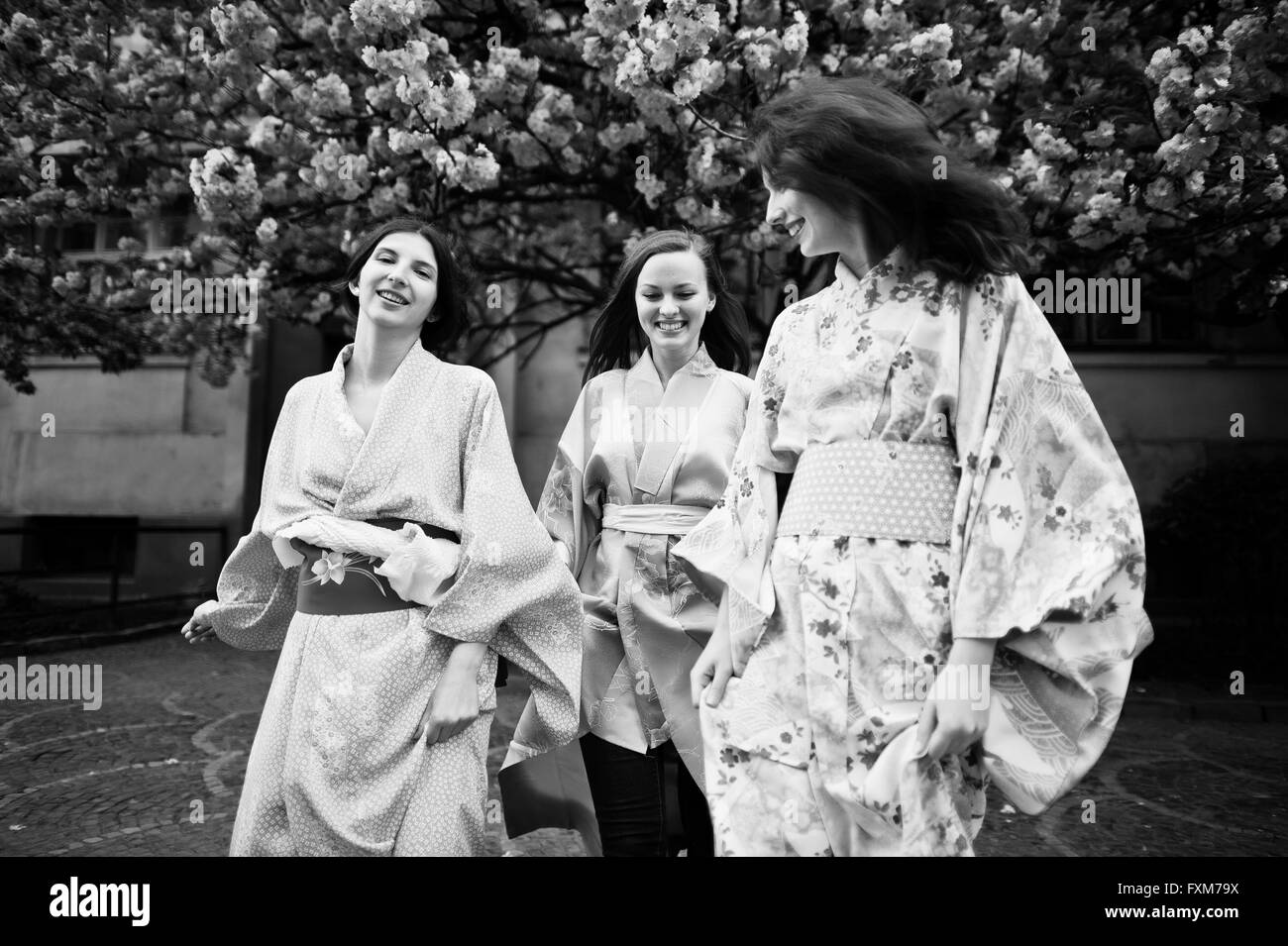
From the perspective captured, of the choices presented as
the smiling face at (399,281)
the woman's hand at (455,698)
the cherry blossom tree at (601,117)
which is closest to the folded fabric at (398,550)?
the woman's hand at (455,698)

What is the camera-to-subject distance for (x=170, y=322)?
7.91 metres

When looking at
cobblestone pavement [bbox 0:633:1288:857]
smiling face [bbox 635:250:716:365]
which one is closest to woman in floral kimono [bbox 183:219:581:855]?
smiling face [bbox 635:250:716:365]

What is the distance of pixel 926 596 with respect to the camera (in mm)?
1716

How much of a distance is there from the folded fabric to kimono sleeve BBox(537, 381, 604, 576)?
80 centimetres

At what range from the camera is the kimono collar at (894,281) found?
1.83 metres

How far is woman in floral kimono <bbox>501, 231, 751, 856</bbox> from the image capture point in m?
2.75

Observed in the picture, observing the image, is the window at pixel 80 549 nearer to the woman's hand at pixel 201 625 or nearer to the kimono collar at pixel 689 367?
the woman's hand at pixel 201 625

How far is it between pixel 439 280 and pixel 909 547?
4.66 feet

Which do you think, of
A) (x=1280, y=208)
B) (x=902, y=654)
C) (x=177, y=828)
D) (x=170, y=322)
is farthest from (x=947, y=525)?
(x=170, y=322)

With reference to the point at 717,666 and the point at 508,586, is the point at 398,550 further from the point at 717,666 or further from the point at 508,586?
the point at 717,666

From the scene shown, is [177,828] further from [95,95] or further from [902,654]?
[95,95]

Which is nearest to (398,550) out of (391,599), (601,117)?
(391,599)

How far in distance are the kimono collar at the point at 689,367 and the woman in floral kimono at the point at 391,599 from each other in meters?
0.73

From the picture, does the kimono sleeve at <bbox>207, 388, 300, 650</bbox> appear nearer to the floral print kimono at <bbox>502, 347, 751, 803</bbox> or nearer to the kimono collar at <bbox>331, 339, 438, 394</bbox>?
the kimono collar at <bbox>331, 339, 438, 394</bbox>
